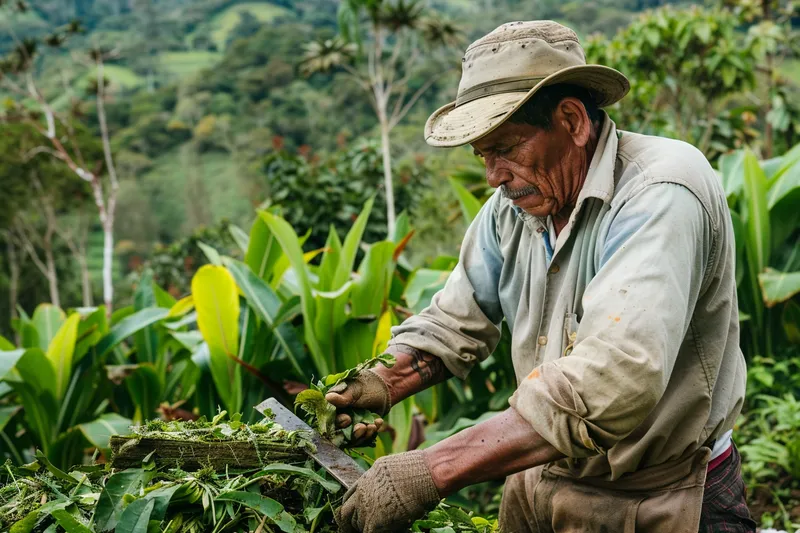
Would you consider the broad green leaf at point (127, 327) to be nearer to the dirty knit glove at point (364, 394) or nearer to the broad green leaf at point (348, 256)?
the broad green leaf at point (348, 256)

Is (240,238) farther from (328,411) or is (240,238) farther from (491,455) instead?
(491,455)

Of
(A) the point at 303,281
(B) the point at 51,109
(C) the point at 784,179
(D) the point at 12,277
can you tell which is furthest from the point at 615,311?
(D) the point at 12,277

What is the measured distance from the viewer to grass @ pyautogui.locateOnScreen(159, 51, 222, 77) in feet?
200

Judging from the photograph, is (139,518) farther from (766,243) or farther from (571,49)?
(766,243)

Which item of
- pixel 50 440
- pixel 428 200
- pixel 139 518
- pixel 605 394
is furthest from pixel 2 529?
pixel 428 200

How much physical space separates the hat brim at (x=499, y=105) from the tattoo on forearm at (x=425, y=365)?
63cm

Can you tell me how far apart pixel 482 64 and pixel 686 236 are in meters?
0.66

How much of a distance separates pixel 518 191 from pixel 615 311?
54 cm

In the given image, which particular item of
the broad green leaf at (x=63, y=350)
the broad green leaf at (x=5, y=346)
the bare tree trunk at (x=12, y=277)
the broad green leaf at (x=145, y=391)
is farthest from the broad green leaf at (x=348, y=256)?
the bare tree trunk at (x=12, y=277)

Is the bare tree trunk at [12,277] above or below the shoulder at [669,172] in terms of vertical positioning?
below

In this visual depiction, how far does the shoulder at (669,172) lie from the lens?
1908 mm

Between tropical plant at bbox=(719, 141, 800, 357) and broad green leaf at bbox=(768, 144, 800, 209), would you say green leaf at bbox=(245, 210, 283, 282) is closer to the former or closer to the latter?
tropical plant at bbox=(719, 141, 800, 357)

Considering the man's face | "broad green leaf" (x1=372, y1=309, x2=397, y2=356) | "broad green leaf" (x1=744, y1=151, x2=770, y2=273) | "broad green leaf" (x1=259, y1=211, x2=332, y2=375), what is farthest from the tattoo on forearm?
"broad green leaf" (x1=744, y1=151, x2=770, y2=273)

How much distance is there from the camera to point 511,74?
2055mm
